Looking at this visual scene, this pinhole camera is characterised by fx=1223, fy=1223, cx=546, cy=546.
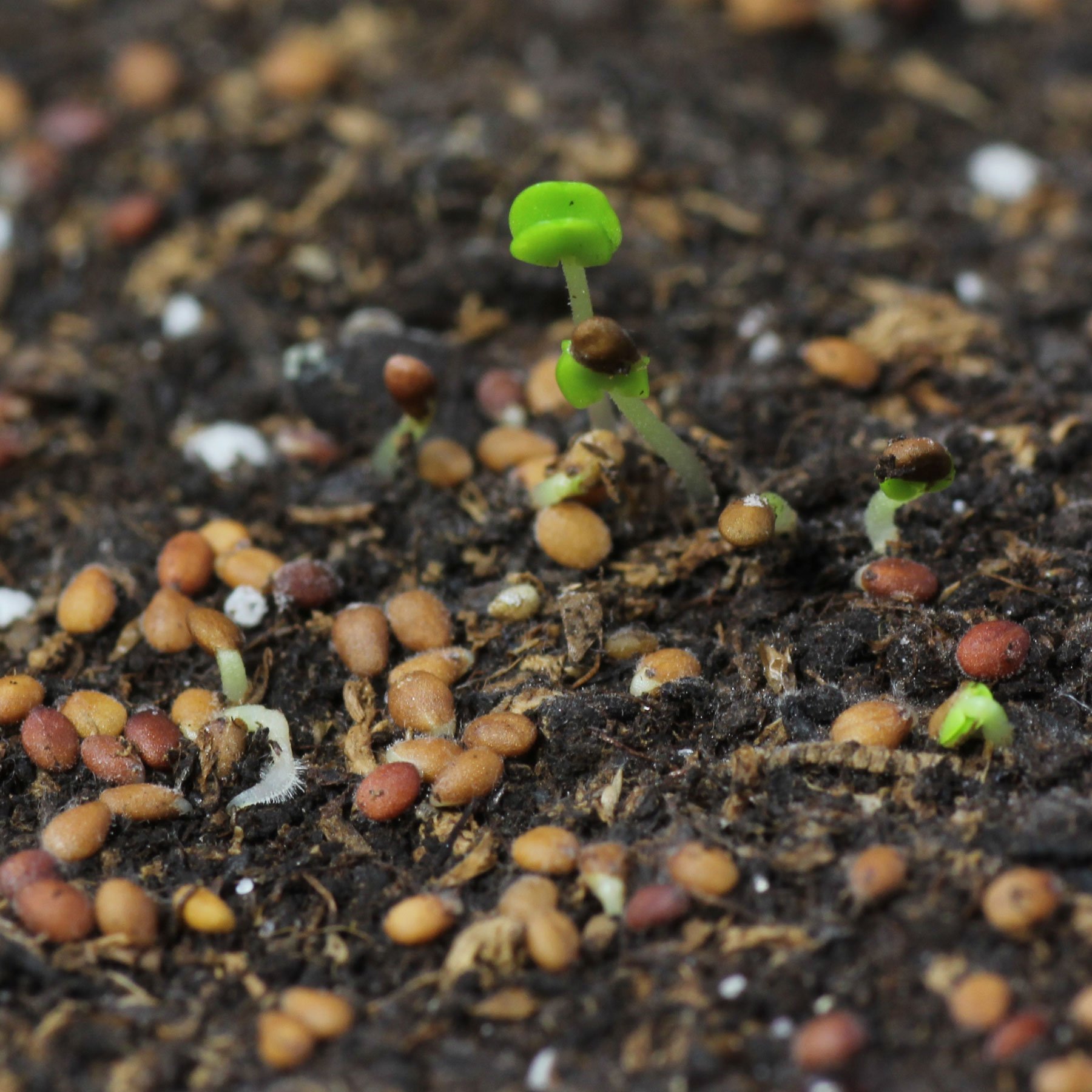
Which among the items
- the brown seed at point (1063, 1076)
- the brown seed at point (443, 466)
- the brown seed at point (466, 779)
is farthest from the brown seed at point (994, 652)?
the brown seed at point (443, 466)

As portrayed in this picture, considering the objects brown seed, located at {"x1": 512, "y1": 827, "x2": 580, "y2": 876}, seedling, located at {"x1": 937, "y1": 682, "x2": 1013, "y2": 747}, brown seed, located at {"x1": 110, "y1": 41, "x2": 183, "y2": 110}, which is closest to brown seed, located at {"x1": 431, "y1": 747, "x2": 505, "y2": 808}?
brown seed, located at {"x1": 512, "y1": 827, "x2": 580, "y2": 876}

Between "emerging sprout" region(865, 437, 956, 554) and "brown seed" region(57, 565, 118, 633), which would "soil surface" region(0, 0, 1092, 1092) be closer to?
"brown seed" region(57, 565, 118, 633)

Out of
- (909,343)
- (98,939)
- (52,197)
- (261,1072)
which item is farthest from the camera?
(52,197)

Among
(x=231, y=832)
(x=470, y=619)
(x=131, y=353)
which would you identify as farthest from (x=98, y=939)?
(x=131, y=353)

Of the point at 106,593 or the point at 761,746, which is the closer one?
the point at 761,746

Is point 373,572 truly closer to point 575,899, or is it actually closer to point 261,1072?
point 575,899

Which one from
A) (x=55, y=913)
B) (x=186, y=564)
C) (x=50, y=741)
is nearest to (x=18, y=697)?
(x=50, y=741)
